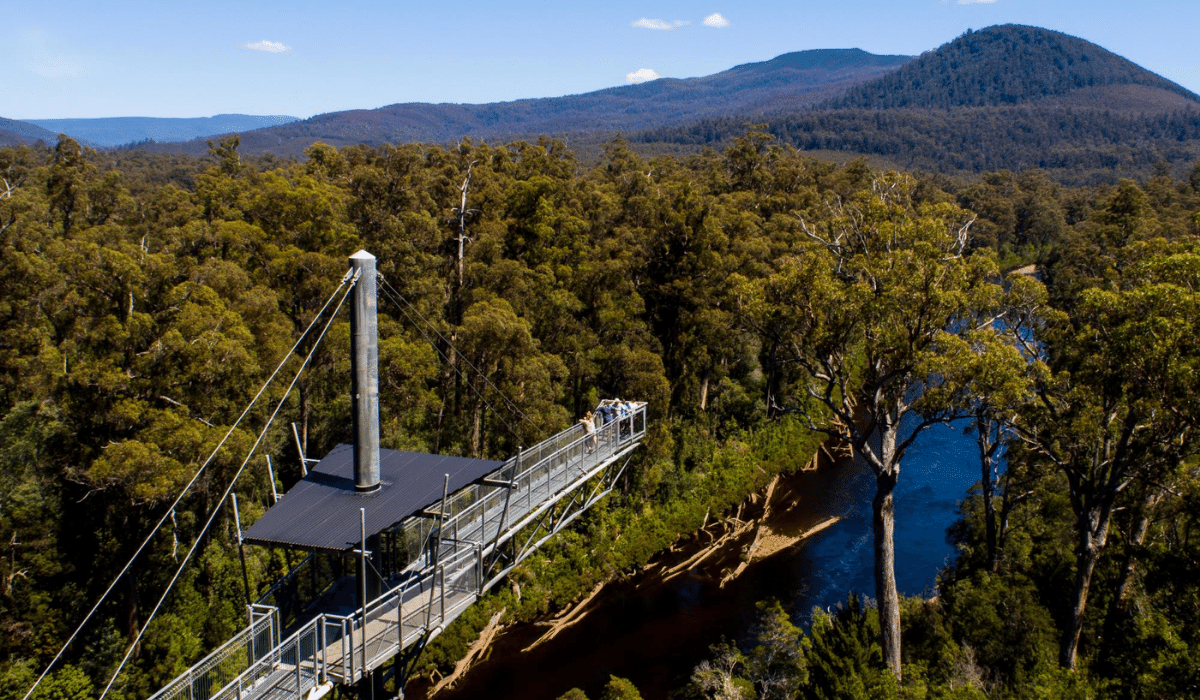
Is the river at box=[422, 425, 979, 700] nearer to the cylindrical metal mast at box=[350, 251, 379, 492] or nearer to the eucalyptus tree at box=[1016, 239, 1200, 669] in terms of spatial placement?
the eucalyptus tree at box=[1016, 239, 1200, 669]

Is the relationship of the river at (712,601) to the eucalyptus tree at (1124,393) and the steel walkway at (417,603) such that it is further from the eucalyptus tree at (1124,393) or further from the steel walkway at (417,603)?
the steel walkway at (417,603)

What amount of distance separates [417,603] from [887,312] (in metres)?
→ 12.3

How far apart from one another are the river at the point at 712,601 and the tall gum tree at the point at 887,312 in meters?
2.68

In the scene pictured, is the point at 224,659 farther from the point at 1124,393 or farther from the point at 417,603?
the point at 1124,393

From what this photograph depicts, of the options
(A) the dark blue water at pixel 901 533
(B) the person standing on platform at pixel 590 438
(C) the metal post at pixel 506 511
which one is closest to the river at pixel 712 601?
(A) the dark blue water at pixel 901 533

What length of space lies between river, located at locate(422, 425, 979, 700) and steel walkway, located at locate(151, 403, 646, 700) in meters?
7.31

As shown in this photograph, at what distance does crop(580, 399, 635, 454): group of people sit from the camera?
20750mm

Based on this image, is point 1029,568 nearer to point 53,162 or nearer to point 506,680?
point 506,680

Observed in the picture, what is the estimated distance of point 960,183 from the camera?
420 feet

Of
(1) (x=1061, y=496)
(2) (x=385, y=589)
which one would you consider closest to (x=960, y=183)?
(1) (x=1061, y=496)

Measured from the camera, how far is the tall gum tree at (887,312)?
62.8ft

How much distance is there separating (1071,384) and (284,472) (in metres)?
24.7

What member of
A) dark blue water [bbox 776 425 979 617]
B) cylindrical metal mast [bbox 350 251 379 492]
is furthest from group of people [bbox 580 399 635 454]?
dark blue water [bbox 776 425 979 617]

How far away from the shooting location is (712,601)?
29.3m
